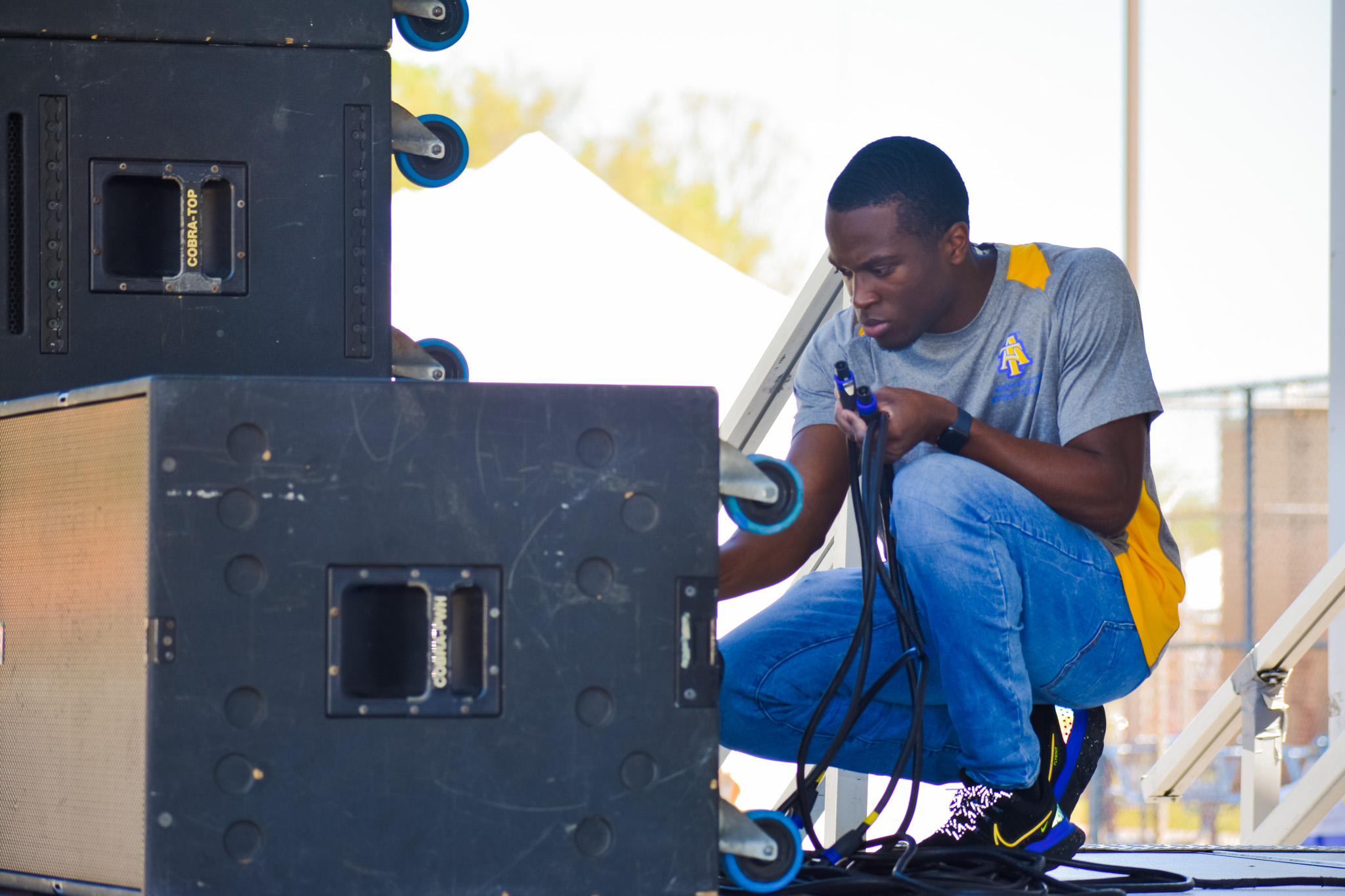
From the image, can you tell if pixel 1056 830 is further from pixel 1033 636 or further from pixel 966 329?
pixel 966 329

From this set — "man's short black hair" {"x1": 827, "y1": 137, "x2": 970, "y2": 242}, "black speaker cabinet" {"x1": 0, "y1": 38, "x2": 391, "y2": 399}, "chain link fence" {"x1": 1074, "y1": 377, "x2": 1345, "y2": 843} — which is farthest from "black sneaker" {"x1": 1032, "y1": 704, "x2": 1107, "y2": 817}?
"chain link fence" {"x1": 1074, "y1": 377, "x2": 1345, "y2": 843}

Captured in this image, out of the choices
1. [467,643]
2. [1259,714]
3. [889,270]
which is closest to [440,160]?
[889,270]

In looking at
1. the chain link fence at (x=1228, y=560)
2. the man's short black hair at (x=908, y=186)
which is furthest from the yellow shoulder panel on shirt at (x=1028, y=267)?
the chain link fence at (x=1228, y=560)

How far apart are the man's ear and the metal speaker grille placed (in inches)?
44.2

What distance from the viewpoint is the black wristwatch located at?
1492 millimetres

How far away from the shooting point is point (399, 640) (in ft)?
3.38

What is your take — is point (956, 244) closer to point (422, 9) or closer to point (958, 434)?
point (958, 434)

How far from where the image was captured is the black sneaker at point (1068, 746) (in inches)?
60.5

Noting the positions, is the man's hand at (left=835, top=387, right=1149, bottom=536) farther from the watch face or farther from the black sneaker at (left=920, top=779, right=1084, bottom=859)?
the black sneaker at (left=920, top=779, right=1084, bottom=859)

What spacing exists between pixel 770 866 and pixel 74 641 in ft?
2.11

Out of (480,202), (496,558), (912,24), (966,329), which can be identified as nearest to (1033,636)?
(966,329)

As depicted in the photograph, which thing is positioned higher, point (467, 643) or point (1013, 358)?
point (1013, 358)

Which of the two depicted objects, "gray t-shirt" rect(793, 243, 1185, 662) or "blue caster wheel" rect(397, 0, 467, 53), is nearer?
"blue caster wheel" rect(397, 0, 467, 53)

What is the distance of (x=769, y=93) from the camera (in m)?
11.3
